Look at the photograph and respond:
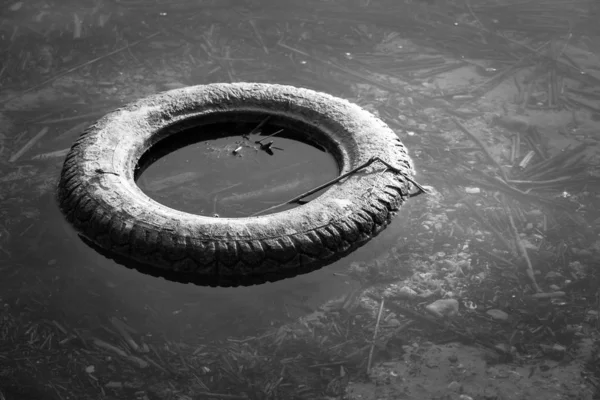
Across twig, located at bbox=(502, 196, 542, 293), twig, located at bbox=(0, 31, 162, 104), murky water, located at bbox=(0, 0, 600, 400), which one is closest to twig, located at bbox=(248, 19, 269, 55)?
murky water, located at bbox=(0, 0, 600, 400)

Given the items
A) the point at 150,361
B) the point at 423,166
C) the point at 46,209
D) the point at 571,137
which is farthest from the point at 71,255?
the point at 571,137

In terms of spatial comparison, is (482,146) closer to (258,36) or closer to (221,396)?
(258,36)

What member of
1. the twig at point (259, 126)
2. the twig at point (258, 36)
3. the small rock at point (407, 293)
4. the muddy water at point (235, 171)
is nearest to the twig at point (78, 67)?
the twig at point (258, 36)

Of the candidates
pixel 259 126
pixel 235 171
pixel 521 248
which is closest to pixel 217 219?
pixel 235 171

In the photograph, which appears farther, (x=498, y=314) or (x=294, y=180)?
(x=294, y=180)

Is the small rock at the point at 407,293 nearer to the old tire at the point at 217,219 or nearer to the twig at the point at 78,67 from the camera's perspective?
the old tire at the point at 217,219

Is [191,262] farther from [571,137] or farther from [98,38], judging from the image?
[98,38]

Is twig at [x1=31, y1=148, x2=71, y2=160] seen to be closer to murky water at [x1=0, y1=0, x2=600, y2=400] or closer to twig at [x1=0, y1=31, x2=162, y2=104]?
murky water at [x1=0, y1=0, x2=600, y2=400]
